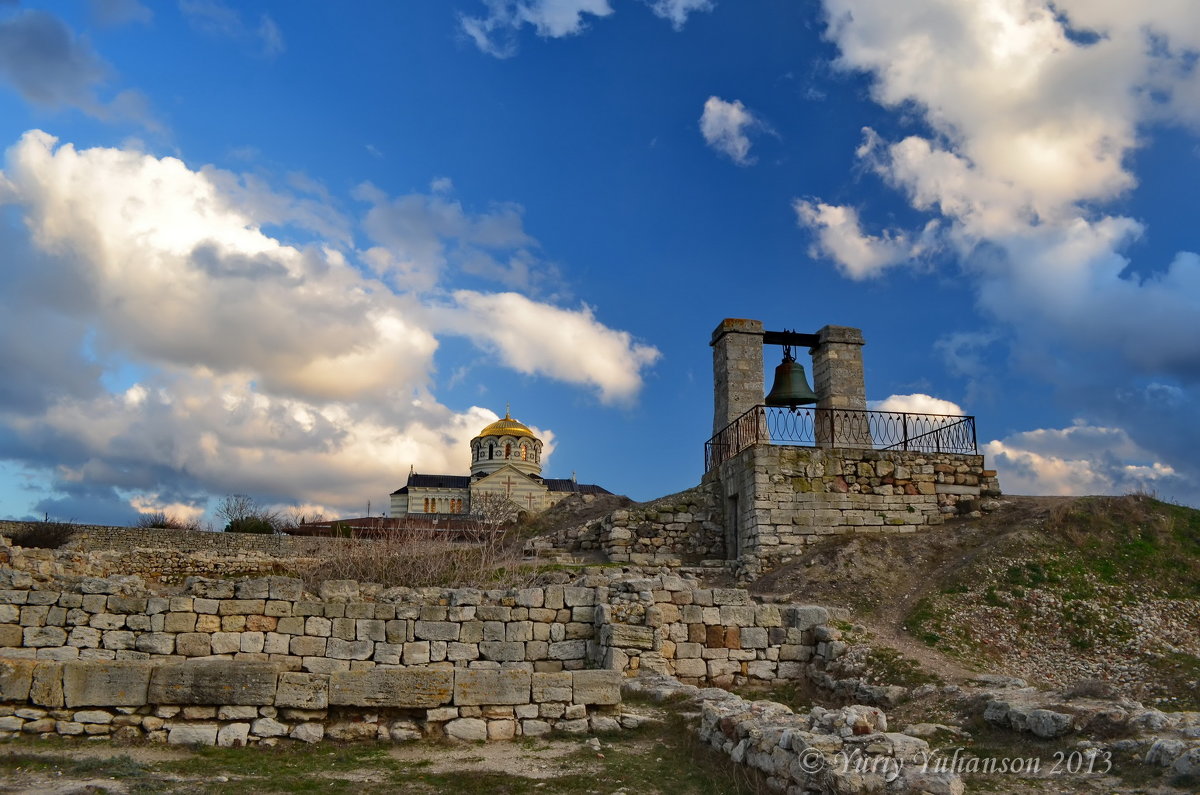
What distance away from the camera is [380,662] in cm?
1193

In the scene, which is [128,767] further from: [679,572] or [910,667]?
[679,572]

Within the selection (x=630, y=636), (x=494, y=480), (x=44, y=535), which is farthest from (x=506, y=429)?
(x=630, y=636)

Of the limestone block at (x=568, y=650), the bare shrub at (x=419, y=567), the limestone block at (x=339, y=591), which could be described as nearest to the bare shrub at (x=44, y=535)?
the bare shrub at (x=419, y=567)

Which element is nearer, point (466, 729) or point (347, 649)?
point (466, 729)

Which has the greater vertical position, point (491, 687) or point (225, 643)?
point (225, 643)

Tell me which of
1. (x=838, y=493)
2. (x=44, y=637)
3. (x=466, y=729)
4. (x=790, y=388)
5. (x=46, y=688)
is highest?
(x=790, y=388)

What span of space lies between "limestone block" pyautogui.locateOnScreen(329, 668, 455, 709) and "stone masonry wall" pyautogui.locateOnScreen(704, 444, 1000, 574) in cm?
993

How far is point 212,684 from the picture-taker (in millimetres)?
8234

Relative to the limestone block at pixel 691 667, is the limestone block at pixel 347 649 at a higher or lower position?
higher

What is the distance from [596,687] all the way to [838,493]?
10.6m

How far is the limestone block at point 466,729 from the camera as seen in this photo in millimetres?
8508

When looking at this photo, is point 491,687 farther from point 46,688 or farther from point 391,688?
point 46,688

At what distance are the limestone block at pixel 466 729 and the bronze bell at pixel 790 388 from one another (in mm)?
12543

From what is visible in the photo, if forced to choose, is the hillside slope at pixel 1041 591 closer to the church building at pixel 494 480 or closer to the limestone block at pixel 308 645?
the limestone block at pixel 308 645
